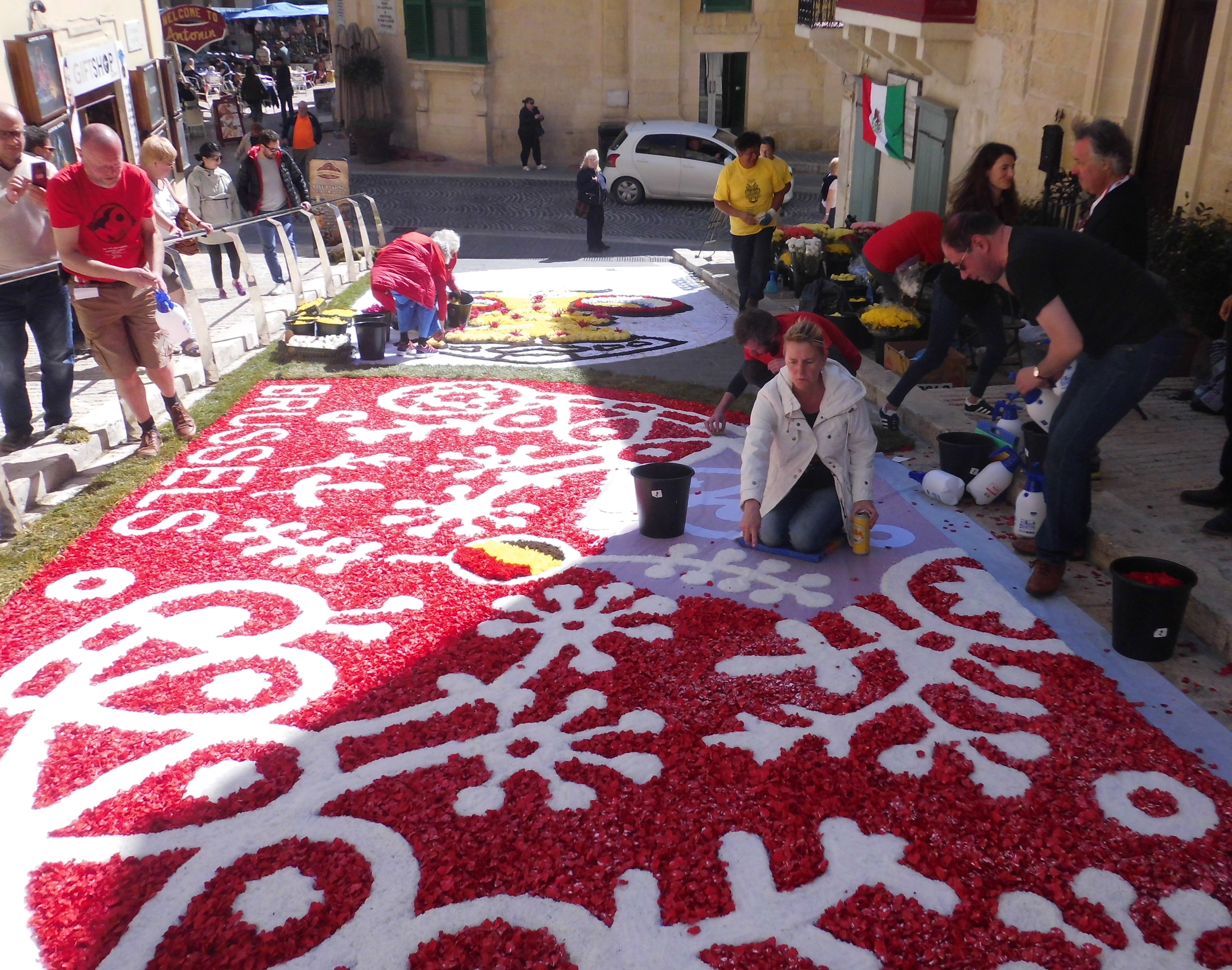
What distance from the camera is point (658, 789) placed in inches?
158

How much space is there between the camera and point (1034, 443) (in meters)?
6.25

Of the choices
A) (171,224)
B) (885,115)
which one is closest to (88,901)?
(171,224)

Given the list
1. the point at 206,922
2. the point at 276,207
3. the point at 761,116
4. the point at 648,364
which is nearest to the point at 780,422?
the point at 206,922

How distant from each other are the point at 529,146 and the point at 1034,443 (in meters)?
22.0

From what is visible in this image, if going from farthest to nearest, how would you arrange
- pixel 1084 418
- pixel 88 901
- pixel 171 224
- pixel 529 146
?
1. pixel 529 146
2. pixel 171 224
3. pixel 1084 418
4. pixel 88 901

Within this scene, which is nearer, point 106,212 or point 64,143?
point 106,212

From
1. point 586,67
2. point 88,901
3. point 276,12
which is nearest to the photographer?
point 88,901

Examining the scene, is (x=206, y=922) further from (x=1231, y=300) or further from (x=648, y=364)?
(x=648, y=364)

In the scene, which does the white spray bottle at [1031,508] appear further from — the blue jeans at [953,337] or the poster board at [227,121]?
the poster board at [227,121]

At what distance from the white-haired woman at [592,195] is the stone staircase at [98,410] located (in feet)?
17.7

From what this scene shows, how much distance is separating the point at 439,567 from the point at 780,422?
1956 millimetres

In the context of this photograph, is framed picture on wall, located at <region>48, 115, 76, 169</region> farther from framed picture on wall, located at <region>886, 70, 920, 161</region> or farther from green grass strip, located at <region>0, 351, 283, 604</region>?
framed picture on wall, located at <region>886, 70, 920, 161</region>

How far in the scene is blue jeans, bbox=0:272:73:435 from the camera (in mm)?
7074

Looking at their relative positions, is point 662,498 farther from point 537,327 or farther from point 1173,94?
point 537,327
